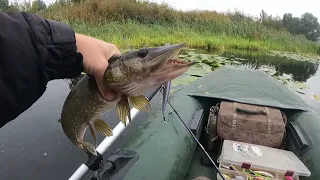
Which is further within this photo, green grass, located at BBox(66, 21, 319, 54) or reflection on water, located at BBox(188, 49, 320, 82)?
reflection on water, located at BBox(188, 49, 320, 82)

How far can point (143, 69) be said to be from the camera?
96 centimetres

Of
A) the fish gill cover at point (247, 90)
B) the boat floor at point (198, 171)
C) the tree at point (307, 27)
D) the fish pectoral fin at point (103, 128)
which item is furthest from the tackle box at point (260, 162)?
the tree at point (307, 27)

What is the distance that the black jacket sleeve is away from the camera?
0.76 metres

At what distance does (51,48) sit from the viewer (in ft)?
2.76

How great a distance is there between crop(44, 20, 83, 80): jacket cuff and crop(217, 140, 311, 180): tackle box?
1672 millimetres

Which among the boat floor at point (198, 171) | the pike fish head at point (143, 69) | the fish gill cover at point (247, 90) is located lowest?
the boat floor at point (198, 171)

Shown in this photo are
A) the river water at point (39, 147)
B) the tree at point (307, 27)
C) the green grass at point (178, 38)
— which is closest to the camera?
the river water at point (39, 147)

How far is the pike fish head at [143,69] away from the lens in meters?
0.92

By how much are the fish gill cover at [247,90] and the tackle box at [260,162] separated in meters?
0.60

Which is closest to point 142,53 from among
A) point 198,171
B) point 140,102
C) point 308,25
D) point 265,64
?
point 140,102

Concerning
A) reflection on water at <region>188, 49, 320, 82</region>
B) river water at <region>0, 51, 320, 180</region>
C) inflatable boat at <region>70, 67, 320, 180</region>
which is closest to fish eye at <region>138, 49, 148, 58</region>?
inflatable boat at <region>70, 67, 320, 180</region>

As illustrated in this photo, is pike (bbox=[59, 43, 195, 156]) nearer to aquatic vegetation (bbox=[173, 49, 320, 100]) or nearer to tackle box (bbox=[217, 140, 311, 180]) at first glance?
tackle box (bbox=[217, 140, 311, 180])

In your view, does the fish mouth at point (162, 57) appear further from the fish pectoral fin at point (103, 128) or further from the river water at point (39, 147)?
the river water at point (39, 147)

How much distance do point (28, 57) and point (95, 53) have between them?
0.71ft
